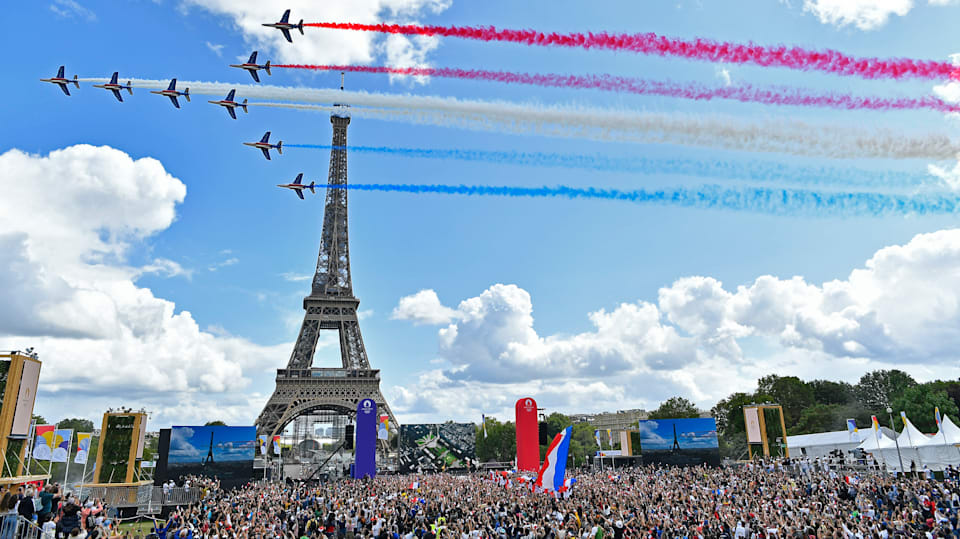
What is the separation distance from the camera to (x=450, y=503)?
23.4 m

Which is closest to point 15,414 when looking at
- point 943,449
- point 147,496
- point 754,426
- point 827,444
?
point 147,496

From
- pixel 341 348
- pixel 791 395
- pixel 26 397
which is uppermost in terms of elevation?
pixel 341 348

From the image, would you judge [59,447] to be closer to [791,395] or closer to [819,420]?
[819,420]

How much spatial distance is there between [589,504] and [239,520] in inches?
493

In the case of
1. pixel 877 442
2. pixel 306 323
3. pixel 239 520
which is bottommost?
pixel 239 520

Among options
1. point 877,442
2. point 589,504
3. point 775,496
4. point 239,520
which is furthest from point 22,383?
point 877,442

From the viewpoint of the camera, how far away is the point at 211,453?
35812 mm

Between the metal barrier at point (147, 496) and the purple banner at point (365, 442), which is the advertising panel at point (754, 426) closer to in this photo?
the purple banner at point (365, 442)

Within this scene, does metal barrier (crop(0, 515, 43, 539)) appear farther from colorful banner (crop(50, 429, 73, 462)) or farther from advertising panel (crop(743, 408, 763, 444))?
advertising panel (crop(743, 408, 763, 444))

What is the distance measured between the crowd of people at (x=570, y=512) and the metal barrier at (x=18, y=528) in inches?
12.1

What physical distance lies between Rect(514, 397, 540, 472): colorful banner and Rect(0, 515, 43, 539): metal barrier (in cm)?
2269

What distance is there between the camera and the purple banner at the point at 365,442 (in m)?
33.9

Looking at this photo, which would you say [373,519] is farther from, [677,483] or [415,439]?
[415,439]

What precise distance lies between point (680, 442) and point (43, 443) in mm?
37926
